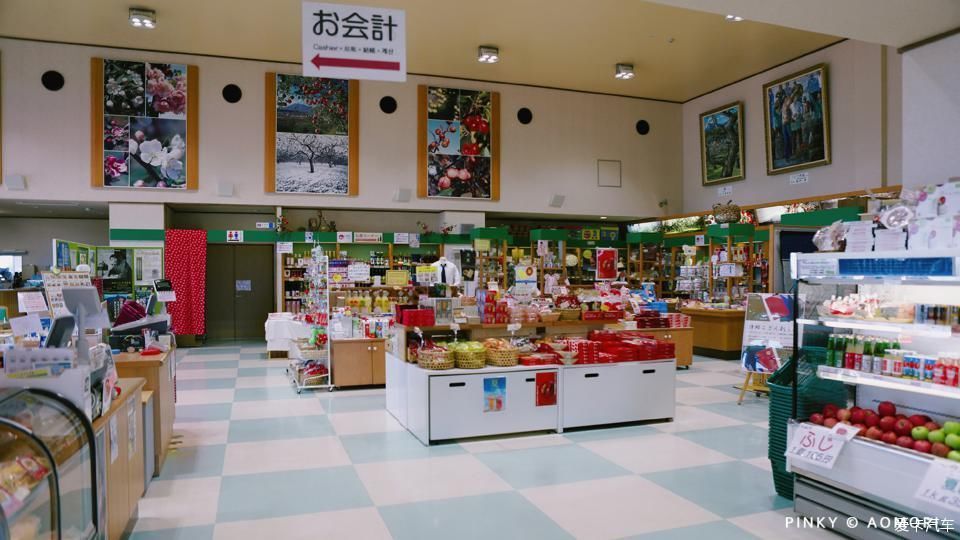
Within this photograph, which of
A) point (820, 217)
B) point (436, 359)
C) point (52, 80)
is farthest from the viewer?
point (52, 80)

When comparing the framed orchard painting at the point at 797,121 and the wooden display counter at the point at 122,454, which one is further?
the framed orchard painting at the point at 797,121

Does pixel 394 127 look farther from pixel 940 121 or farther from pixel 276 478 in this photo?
pixel 940 121

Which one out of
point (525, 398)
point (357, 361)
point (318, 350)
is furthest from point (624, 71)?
point (525, 398)

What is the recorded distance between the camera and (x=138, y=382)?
380cm

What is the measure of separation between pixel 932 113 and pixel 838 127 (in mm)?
8030

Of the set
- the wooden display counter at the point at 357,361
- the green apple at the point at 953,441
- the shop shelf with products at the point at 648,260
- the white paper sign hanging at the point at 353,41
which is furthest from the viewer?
the shop shelf with products at the point at 648,260

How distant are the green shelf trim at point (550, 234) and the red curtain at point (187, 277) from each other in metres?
7.00

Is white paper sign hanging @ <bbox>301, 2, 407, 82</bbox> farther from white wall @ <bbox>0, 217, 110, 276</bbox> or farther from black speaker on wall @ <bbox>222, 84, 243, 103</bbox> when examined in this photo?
white wall @ <bbox>0, 217, 110, 276</bbox>

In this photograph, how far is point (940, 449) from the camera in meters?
3.18

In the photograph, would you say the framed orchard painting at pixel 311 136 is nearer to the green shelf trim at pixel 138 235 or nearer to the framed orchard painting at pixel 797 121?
the green shelf trim at pixel 138 235

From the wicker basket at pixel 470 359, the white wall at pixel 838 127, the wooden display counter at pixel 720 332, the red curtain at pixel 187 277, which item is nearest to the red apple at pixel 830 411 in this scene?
the wicker basket at pixel 470 359

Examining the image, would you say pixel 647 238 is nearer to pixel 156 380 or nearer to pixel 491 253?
pixel 491 253

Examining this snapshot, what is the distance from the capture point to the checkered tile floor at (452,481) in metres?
3.71

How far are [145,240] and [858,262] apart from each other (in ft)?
39.0
